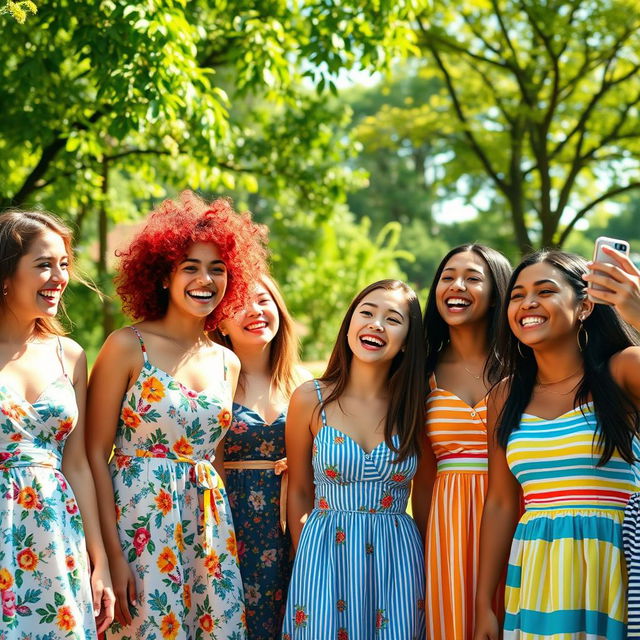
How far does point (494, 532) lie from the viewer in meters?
3.73

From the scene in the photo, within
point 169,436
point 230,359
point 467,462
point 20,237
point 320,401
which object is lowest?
point 467,462

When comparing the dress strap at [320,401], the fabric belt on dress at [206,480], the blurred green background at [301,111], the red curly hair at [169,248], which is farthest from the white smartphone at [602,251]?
the blurred green background at [301,111]

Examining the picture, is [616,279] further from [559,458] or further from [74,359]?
[74,359]

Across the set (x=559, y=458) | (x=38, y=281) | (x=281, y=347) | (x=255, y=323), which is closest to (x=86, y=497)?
(x=38, y=281)

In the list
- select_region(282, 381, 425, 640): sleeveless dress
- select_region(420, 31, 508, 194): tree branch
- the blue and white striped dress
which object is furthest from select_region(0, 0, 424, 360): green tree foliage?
select_region(420, 31, 508, 194): tree branch

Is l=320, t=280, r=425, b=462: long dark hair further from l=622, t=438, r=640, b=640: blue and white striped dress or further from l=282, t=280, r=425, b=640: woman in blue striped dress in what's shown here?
l=622, t=438, r=640, b=640: blue and white striped dress

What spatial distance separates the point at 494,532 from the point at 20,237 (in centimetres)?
228

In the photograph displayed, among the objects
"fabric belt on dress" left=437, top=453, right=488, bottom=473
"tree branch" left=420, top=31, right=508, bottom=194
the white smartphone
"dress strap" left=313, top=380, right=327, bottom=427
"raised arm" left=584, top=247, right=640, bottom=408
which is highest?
"tree branch" left=420, top=31, right=508, bottom=194

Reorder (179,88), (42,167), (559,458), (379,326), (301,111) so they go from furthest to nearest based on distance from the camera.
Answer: (301,111) → (42,167) → (179,88) → (379,326) → (559,458)

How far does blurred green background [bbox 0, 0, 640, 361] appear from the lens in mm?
6844

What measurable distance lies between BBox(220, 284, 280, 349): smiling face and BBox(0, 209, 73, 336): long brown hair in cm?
115

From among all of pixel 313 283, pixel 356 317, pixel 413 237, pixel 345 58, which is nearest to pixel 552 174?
pixel 313 283

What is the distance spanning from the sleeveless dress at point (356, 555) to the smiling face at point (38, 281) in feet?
4.35

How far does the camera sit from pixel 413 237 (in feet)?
149
